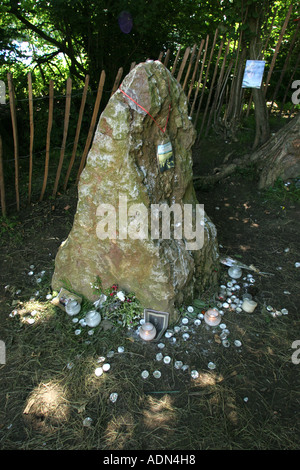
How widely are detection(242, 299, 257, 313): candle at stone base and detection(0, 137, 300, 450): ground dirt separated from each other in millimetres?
57

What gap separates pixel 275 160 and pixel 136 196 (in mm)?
3165

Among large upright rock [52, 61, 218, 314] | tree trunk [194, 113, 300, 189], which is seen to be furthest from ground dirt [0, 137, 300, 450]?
tree trunk [194, 113, 300, 189]

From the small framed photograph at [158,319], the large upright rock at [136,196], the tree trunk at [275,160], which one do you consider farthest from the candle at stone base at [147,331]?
the tree trunk at [275,160]

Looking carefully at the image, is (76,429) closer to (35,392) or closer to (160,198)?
(35,392)

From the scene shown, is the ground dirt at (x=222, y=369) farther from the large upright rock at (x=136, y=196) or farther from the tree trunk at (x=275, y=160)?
the tree trunk at (x=275, y=160)

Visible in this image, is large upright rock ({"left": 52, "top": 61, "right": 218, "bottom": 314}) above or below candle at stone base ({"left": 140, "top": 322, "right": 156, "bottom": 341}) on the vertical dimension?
above

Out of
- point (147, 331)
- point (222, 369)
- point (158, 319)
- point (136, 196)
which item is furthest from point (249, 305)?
point (136, 196)

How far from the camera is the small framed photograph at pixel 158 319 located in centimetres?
240

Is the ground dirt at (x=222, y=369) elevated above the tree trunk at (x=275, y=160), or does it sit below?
below

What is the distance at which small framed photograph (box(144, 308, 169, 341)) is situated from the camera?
7.87 feet

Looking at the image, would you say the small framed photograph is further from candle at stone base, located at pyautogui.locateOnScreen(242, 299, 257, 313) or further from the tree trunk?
the tree trunk

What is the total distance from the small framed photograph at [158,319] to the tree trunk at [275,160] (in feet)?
9.06

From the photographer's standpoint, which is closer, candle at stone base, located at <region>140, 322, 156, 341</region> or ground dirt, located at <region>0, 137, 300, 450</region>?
ground dirt, located at <region>0, 137, 300, 450</region>

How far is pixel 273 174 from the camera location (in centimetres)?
444
